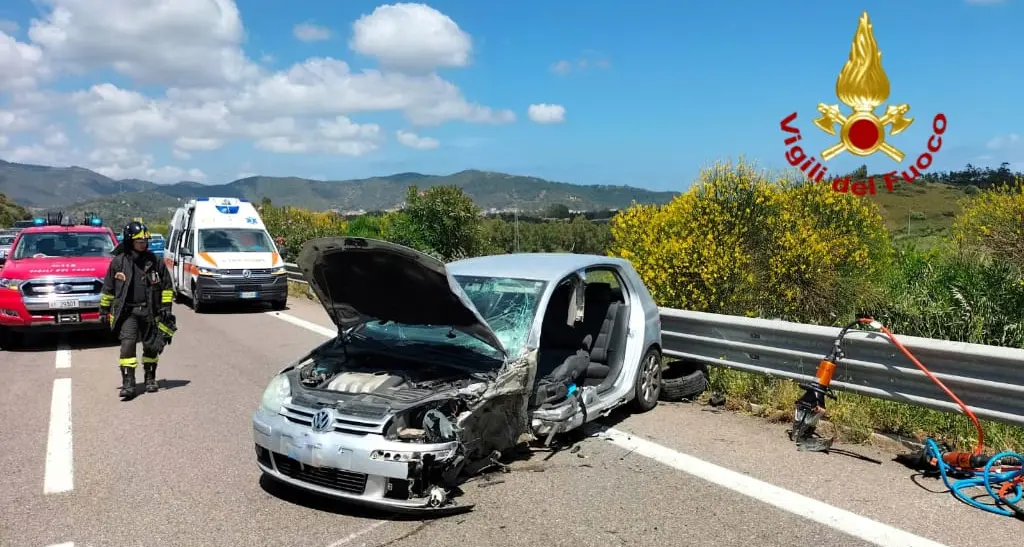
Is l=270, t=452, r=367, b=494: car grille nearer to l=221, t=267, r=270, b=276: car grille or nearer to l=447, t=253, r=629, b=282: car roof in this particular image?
l=447, t=253, r=629, b=282: car roof

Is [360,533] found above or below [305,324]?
above

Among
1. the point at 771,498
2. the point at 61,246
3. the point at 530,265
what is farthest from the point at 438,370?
the point at 61,246

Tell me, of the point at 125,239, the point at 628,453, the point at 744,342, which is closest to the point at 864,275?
the point at 744,342

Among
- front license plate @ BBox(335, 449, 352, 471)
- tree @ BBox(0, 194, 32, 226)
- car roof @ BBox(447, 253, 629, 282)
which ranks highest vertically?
Answer: car roof @ BBox(447, 253, 629, 282)

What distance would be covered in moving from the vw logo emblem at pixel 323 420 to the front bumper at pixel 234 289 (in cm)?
1176

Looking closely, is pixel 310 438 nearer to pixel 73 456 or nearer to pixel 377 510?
pixel 377 510

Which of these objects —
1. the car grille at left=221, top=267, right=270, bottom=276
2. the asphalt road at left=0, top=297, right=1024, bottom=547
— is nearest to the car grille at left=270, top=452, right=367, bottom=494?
the asphalt road at left=0, top=297, right=1024, bottom=547

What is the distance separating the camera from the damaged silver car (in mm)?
4086

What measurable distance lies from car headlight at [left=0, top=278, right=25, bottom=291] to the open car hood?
7.40 metres

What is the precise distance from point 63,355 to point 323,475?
26.3 ft

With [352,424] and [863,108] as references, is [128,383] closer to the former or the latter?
[352,424]

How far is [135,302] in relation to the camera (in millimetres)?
7461

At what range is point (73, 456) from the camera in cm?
541

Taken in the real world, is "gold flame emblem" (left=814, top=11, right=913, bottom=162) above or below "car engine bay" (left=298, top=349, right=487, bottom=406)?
above
